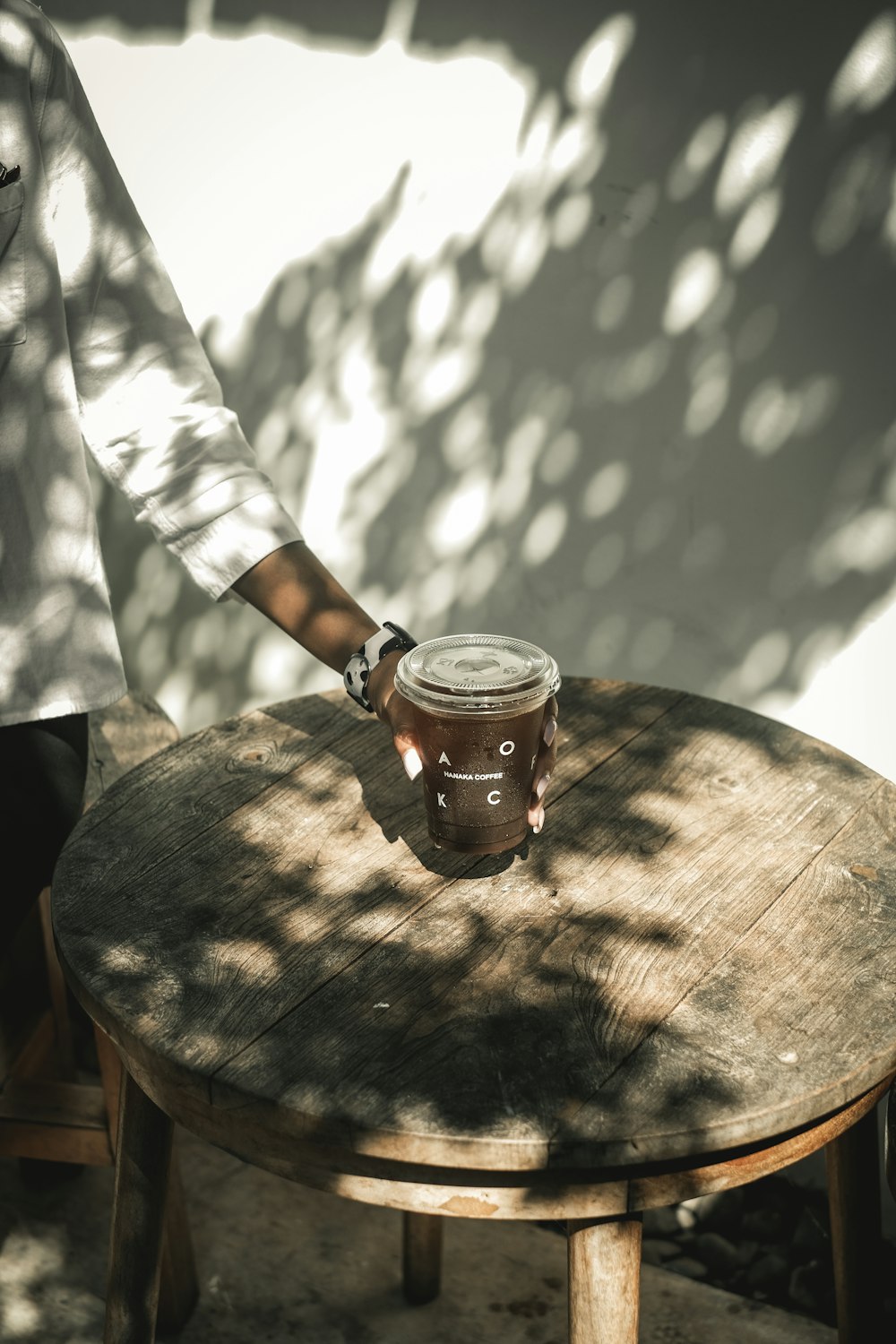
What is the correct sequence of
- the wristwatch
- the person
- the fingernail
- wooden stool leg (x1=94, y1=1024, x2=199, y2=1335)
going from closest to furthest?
the fingernail < the wristwatch < the person < wooden stool leg (x1=94, y1=1024, x2=199, y2=1335)

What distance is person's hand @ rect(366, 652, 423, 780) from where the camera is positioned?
5.16ft

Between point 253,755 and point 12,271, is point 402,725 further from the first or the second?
point 12,271

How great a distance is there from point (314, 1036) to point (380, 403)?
74.3 inches

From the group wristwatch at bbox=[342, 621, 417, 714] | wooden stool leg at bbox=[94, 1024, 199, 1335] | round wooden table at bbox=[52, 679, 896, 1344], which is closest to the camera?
round wooden table at bbox=[52, 679, 896, 1344]

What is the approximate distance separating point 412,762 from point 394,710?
17 centimetres

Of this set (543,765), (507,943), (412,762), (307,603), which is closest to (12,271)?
(307,603)

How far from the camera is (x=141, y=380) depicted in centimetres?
203

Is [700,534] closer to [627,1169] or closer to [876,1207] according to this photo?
[876,1207]

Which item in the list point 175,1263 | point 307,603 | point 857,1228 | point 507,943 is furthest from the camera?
point 175,1263

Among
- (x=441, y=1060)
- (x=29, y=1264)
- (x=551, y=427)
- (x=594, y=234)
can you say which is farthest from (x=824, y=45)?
(x=29, y=1264)

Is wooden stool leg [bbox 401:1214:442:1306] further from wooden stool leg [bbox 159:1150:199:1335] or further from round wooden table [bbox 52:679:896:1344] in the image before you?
round wooden table [bbox 52:679:896:1344]

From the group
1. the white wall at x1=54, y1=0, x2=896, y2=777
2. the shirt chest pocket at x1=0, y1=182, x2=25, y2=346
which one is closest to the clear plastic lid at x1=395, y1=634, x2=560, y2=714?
the shirt chest pocket at x1=0, y1=182, x2=25, y2=346

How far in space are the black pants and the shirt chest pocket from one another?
0.63 meters

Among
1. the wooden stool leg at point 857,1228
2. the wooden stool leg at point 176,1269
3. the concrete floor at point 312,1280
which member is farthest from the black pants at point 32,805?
the wooden stool leg at point 857,1228
